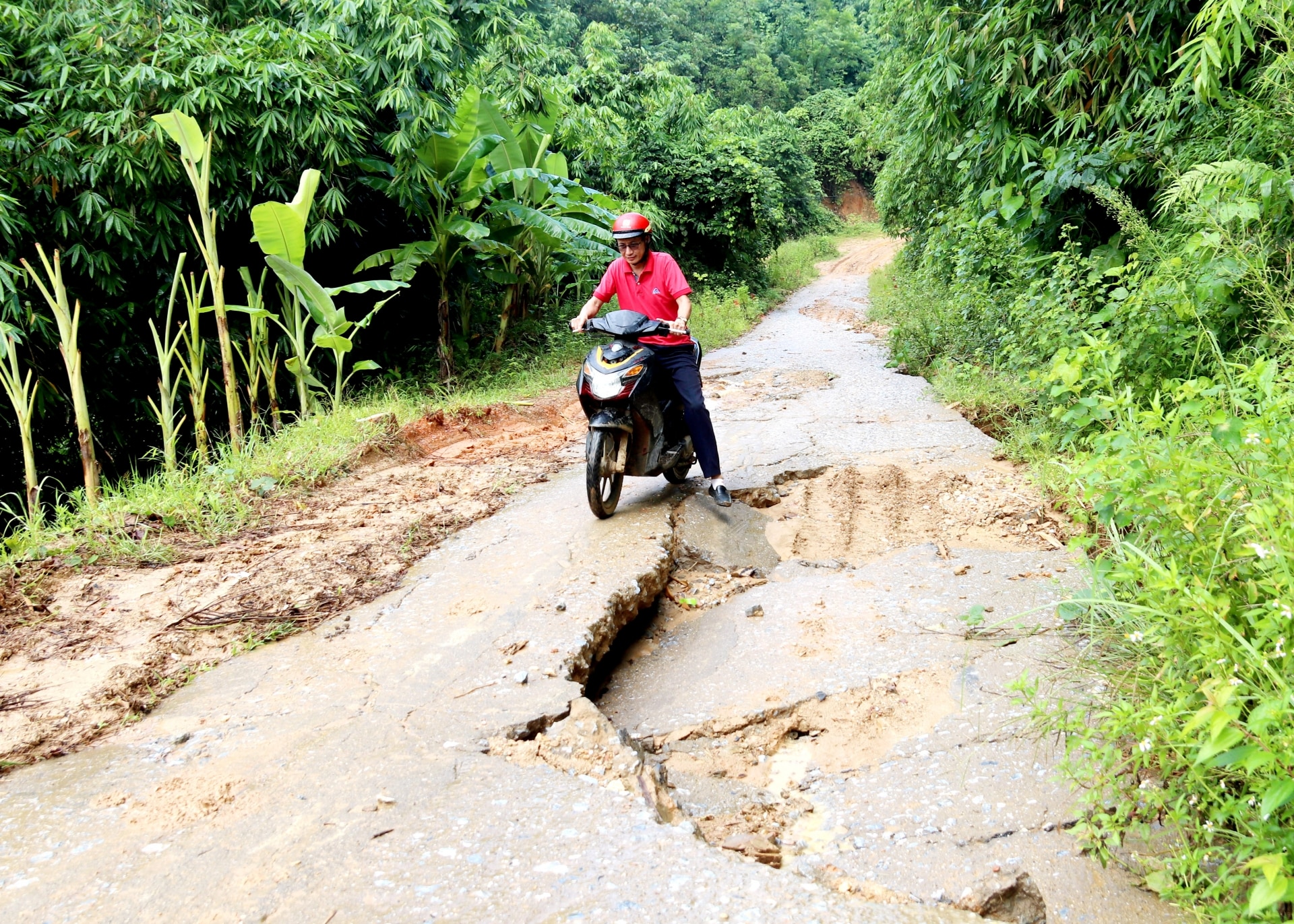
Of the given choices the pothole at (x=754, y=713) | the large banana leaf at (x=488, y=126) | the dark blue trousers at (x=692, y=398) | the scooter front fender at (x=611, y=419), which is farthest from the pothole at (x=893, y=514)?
the large banana leaf at (x=488, y=126)

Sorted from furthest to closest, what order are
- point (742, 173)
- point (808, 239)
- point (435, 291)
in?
point (808, 239)
point (742, 173)
point (435, 291)

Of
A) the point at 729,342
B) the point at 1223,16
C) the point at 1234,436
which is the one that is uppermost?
the point at 1223,16

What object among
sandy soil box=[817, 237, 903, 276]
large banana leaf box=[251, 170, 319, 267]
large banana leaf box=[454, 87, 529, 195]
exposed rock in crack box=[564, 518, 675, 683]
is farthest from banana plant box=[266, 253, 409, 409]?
sandy soil box=[817, 237, 903, 276]

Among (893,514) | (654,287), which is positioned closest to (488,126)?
(654,287)

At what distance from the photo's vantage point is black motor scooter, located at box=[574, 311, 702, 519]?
14.4ft

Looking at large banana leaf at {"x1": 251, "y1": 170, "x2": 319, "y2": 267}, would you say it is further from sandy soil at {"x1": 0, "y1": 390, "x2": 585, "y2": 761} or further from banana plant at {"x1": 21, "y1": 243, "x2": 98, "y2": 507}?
sandy soil at {"x1": 0, "y1": 390, "x2": 585, "y2": 761}

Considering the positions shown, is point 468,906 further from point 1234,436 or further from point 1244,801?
point 1234,436

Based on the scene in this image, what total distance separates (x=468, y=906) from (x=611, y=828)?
417 mm

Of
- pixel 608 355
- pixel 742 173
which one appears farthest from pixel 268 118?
pixel 742 173

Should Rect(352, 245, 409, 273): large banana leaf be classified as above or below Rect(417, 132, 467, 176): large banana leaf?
below

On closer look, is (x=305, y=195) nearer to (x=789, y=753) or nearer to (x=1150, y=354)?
(x=789, y=753)

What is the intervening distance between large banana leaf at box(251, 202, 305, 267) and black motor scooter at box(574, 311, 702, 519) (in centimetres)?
291

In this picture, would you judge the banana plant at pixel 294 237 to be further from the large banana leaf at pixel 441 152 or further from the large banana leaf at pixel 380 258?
the large banana leaf at pixel 441 152

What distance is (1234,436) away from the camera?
2.14m
